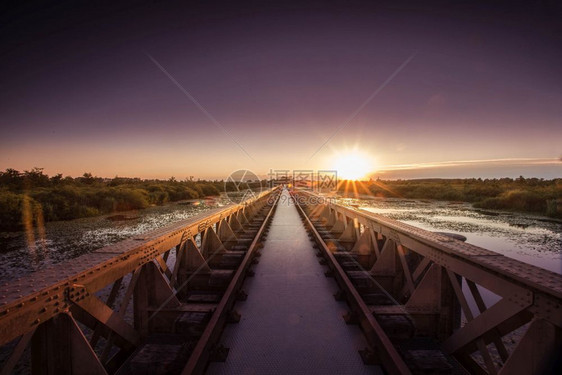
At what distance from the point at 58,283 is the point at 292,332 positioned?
2635 millimetres

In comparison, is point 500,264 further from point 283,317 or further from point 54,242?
point 54,242

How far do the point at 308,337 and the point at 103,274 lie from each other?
97.0 inches

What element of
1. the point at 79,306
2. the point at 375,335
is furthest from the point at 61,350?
the point at 375,335

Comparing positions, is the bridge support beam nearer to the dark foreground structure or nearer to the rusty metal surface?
the dark foreground structure

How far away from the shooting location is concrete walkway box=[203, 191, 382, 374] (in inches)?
112

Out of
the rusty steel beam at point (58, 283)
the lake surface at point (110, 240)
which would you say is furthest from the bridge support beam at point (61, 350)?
the lake surface at point (110, 240)

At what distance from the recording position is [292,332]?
346cm

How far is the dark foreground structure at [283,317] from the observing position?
6.45ft

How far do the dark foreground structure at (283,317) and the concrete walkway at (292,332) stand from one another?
2cm

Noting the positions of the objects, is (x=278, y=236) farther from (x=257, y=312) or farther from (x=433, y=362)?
(x=433, y=362)

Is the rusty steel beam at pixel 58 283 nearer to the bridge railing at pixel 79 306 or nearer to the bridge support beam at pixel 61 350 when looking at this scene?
the bridge railing at pixel 79 306

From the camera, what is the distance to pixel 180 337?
334 centimetres

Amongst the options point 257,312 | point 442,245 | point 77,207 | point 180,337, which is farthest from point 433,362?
point 77,207

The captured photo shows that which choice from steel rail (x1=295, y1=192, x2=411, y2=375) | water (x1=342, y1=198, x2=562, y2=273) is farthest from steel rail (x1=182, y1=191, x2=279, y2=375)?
water (x1=342, y1=198, x2=562, y2=273)
